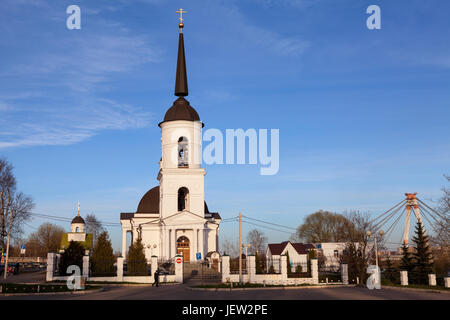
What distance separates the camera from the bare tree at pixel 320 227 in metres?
77.9

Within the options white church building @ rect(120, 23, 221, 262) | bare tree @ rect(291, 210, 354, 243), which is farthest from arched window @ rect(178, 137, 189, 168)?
bare tree @ rect(291, 210, 354, 243)

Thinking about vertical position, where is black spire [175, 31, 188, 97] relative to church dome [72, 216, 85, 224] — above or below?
above

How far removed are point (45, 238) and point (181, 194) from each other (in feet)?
213

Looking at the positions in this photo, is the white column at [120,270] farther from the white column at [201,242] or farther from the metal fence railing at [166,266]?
the white column at [201,242]

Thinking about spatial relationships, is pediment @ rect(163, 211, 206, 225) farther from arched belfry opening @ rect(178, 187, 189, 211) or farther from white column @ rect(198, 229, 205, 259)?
arched belfry opening @ rect(178, 187, 189, 211)

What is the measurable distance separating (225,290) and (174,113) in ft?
86.1

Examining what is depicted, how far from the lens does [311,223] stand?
3150 inches

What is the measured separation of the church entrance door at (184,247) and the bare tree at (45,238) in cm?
5636

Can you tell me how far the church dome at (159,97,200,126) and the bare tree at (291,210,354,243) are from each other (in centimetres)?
3874

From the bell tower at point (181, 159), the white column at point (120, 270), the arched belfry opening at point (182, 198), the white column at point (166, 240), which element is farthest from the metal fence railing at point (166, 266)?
the arched belfry opening at point (182, 198)

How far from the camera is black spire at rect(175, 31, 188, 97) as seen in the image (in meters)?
50.1

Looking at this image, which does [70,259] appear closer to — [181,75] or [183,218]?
[183,218]
